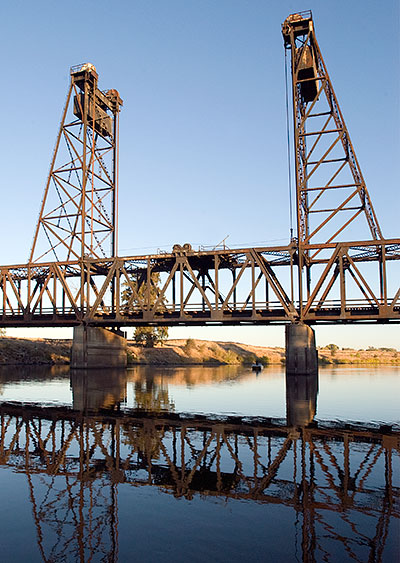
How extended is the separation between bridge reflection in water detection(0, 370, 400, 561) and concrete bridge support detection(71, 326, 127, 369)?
3291cm

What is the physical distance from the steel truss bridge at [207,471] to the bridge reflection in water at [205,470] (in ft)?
0.08

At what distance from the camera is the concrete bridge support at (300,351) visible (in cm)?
4216

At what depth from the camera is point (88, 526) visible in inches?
303

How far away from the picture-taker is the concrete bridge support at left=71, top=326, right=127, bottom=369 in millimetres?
52875

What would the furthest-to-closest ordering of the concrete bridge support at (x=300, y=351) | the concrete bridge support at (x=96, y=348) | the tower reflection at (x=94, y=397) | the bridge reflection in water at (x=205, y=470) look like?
1. the concrete bridge support at (x=96, y=348)
2. the concrete bridge support at (x=300, y=351)
3. the tower reflection at (x=94, y=397)
4. the bridge reflection in water at (x=205, y=470)

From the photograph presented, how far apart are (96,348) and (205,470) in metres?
45.6

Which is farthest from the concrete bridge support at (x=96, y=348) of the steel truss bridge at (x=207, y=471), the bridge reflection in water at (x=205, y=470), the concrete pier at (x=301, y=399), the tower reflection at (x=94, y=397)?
the steel truss bridge at (x=207, y=471)

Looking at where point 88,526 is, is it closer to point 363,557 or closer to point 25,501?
point 25,501

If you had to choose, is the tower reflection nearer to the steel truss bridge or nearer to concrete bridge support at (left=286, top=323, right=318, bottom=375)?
the steel truss bridge

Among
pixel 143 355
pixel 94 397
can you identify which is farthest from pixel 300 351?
pixel 143 355

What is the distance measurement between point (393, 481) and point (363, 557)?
4.41m

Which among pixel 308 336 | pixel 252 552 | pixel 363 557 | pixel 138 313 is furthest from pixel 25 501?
pixel 138 313

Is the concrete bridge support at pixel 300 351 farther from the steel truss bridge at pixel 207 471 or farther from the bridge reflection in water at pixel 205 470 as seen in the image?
the steel truss bridge at pixel 207 471

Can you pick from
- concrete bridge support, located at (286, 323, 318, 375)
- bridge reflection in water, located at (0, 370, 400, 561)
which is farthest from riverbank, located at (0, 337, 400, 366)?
bridge reflection in water, located at (0, 370, 400, 561)
